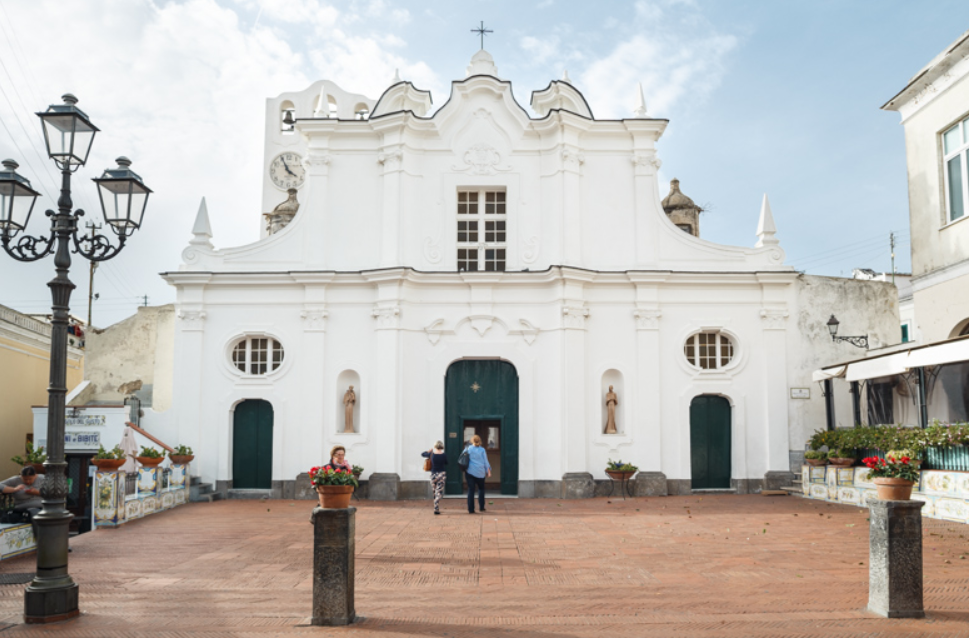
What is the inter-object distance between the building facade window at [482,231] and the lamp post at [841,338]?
336 inches

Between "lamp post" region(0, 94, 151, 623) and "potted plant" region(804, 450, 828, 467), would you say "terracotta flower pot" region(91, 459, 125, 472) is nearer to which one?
"lamp post" region(0, 94, 151, 623)

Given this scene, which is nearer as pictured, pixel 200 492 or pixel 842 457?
pixel 842 457

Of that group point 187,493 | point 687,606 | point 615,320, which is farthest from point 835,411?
point 187,493

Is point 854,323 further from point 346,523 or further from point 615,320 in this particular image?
point 346,523

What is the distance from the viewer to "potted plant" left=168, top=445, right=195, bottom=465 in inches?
808

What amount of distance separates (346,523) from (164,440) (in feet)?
51.7

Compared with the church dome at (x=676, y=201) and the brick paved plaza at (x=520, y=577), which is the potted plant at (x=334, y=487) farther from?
the church dome at (x=676, y=201)

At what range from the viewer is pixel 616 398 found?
21.6 meters

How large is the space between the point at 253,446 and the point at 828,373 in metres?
14.6

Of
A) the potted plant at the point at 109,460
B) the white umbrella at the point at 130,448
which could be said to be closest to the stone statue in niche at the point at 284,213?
the white umbrella at the point at 130,448

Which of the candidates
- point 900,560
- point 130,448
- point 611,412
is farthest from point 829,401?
point 130,448

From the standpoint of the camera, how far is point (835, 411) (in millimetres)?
21703

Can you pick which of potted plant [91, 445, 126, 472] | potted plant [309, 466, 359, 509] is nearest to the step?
potted plant [91, 445, 126, 472]

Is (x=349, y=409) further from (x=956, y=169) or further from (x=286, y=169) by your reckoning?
(x=286, y=169)
